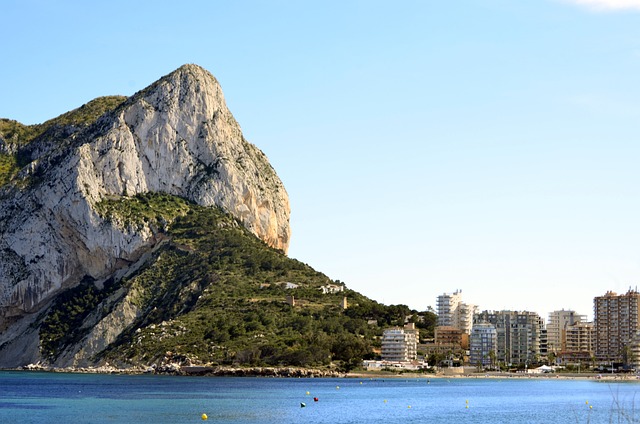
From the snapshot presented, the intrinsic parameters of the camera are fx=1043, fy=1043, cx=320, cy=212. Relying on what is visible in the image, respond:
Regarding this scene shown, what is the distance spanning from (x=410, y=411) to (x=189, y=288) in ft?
254

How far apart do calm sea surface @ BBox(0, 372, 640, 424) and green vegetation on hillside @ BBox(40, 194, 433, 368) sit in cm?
1385

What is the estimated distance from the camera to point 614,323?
595 ft

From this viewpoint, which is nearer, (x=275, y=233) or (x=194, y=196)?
(x=194, y=196)

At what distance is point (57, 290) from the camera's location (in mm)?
163250

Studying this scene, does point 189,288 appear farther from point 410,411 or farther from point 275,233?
point 410,411

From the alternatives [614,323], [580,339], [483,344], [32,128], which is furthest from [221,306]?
[580,339]

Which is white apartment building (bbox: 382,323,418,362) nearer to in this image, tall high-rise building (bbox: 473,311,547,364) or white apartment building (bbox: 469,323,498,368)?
white apartment building (bbox: 469,323,498,368)

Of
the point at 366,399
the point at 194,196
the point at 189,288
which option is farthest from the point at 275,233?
the point at 366,399

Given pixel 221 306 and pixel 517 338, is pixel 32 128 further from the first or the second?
pixel 517 338

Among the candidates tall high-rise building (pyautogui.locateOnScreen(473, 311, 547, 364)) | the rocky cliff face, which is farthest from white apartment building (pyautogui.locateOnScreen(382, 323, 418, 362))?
the rocky cliff face

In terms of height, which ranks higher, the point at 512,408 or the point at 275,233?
the point at 275,233

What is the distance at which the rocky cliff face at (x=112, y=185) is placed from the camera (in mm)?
159000

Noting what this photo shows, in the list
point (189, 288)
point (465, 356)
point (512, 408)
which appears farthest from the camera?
point (465, 356)

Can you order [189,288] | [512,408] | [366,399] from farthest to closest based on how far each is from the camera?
1. [189,288]
2. [366,399]
3. [512,408]
